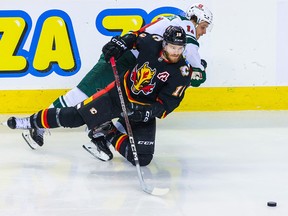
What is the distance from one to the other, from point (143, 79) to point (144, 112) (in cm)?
16

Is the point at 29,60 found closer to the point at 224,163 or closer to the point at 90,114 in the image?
the point at 90,114

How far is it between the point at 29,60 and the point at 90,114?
145 cm

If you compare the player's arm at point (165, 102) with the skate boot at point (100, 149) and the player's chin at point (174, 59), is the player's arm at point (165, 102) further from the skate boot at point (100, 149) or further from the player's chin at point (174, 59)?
the skate boot at point (100, 149)

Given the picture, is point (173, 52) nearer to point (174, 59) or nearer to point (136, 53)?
point (174, 59)

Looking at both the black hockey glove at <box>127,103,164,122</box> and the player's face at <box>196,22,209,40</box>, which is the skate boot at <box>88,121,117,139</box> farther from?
the player's face at <box>196,22,209,40</box>

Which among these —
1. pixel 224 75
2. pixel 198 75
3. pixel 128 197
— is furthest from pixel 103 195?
pixel 224 75

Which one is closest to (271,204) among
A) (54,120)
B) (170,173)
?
(170,173)

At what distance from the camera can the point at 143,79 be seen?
10.3 ft

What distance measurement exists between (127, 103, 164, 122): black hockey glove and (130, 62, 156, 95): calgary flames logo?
81 millimetres

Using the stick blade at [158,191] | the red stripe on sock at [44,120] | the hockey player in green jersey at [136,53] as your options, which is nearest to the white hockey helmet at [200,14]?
the hockey player in green jersey at [136,53]

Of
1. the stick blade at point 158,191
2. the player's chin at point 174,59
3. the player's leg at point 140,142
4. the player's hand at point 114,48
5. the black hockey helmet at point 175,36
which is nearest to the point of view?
the stick blade at point 158,191

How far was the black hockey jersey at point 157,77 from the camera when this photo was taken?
311 cm

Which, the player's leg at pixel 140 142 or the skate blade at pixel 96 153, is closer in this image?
the player's leg at pixel 140 142

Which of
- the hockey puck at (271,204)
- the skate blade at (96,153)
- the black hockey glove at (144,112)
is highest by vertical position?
the black hockey glove at (144,112)
